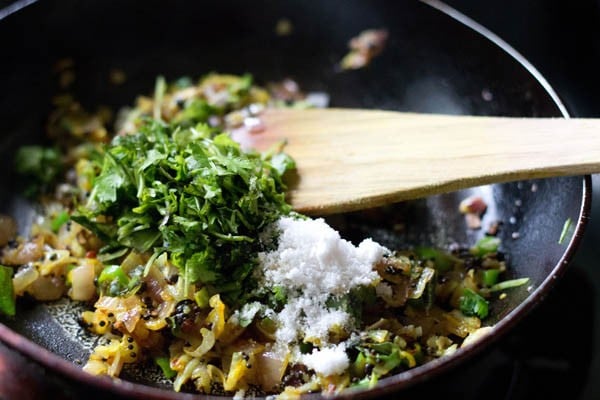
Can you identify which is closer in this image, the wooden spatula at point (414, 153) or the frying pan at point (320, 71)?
the wooden spatula at point (414, 153)

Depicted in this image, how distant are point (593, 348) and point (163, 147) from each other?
1510 mm

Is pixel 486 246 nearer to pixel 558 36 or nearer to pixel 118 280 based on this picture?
pixel 558 36

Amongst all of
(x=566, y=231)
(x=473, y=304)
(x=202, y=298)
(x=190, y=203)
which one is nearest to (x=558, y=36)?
(x=566, y=231)

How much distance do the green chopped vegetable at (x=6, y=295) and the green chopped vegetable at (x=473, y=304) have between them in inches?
55.1

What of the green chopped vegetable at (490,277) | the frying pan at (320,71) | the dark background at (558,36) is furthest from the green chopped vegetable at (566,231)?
the dark background at (558,36)

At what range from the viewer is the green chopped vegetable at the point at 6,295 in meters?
2.12

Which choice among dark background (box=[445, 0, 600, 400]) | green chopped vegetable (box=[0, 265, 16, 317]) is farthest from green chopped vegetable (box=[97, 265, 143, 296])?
dark background (box=[445, 0, 600, 400])

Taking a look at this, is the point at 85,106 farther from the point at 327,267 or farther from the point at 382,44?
the point at 327,267

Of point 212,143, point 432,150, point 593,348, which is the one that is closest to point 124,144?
point 212,143

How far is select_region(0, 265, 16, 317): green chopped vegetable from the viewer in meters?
2.12

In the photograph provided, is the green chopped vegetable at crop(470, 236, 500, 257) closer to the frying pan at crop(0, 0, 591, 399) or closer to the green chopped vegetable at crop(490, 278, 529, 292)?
the frying pan at crop(0, 0, 591, 399)

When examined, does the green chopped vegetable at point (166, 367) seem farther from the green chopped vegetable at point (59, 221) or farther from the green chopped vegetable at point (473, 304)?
the green chopped vegetable at point (473, 304)

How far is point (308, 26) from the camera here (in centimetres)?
285

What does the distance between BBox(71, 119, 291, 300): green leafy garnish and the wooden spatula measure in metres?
0.17
